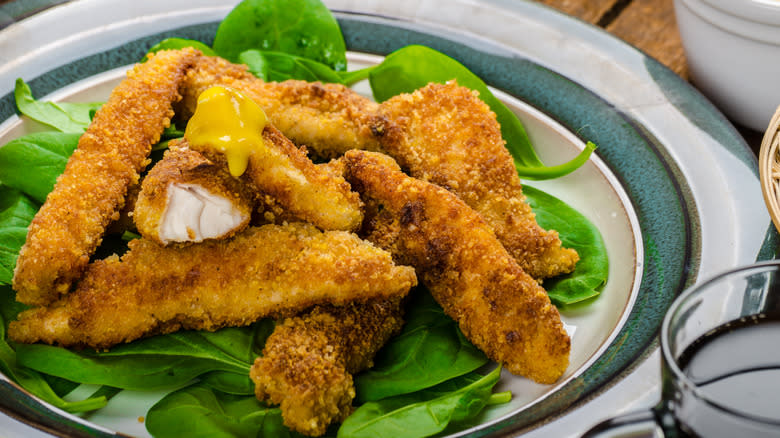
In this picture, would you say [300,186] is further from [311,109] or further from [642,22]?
[642,22]

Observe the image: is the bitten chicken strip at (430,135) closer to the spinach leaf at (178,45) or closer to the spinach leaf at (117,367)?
the spinach leaf at (178,45)

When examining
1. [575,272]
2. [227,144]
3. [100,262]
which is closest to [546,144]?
[575,272]

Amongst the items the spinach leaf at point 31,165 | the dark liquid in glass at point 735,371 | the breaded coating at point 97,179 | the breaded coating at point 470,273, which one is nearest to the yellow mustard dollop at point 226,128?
the breaded coating at point 470,273

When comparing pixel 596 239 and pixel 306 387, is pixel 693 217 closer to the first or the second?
pixel 596 239

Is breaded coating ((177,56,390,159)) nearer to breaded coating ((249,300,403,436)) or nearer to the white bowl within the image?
breaded coating ((249,300,403,436))

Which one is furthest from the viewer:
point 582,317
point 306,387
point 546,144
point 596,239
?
point 546,144

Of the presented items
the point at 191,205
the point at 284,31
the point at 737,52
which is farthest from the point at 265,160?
the point at 737,52
